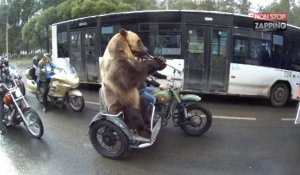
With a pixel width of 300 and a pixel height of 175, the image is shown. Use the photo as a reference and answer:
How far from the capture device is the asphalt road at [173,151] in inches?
236

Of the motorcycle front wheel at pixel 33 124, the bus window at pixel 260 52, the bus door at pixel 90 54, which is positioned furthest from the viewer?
A: the bus door at pixel 90 54

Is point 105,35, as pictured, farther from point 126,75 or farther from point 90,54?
point 126,75

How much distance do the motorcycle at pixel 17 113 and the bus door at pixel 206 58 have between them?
520 centimetres

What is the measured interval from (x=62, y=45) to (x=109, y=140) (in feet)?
30.2

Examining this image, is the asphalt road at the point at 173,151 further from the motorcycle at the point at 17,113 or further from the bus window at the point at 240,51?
the bus window at the point at 240,51

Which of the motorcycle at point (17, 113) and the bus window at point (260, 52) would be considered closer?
the motorcycle at point (17, 113)

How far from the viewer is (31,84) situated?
11609 mm

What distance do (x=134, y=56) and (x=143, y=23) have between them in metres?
5.77

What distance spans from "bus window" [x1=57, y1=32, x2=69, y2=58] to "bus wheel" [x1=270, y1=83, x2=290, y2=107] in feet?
24.1

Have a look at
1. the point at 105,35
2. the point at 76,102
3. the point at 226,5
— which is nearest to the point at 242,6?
the point at 226,5

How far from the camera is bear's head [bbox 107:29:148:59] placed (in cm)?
622

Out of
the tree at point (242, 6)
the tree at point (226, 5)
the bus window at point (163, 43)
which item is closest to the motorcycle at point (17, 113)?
the bus window at point (163, 43)

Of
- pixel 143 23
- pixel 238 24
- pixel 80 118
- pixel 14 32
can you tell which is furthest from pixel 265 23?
pixel 14 32

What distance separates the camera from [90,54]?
Answer: 13.6m
